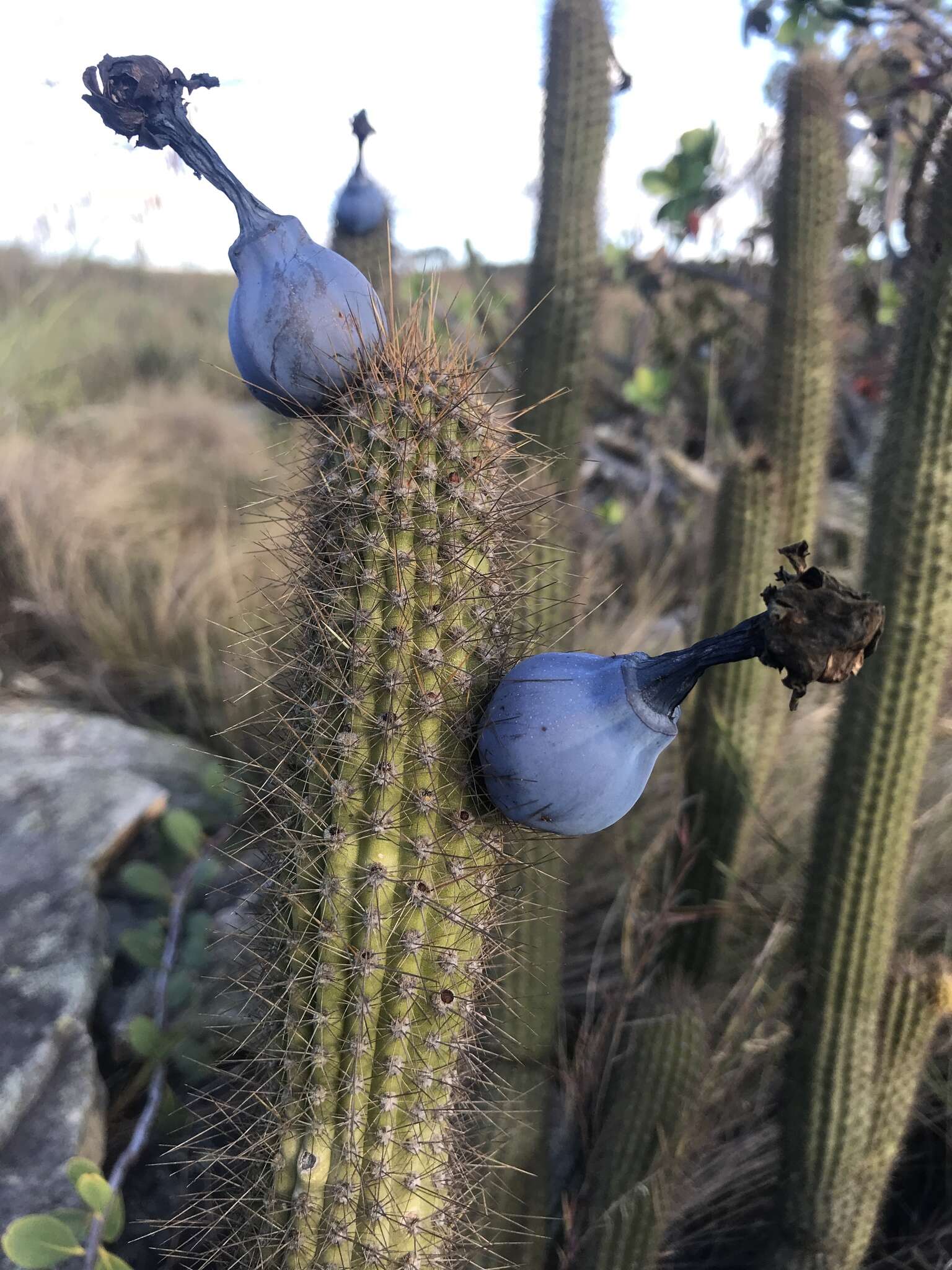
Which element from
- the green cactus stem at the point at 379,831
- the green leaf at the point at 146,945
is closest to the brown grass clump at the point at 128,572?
the green leaf at the point at 146,945

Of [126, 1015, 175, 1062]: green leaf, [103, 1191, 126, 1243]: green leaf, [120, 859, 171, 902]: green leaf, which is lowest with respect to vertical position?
[126, 1015, 175, 1062]: green leaf

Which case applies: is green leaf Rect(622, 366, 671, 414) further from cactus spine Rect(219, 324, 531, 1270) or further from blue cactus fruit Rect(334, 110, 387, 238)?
cactus spine Rect(219, 324, 531, 1270)

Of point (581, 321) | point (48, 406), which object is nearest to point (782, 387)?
point (581, 321)

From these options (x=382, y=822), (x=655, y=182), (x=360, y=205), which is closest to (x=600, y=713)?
(x=382, y=822)

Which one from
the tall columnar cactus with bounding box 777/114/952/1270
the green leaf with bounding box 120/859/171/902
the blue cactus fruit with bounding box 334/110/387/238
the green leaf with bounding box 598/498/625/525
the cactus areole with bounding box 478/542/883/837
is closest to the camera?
the cactus areole with bounding box 478/542/883/837

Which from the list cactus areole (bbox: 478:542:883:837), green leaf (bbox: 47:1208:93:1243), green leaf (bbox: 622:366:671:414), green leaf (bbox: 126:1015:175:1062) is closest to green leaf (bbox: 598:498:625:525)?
green leaf (bbox: 622:366:671:414)

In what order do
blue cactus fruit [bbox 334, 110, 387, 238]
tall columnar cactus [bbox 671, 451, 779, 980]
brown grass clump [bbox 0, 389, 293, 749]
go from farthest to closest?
brown grass clump [bbox 0, 389, 293, 749], blue cactus fruit [bbox 334, 110, 387, 238], tall columnar cactus [bbox 671, 451, 779, 980]
